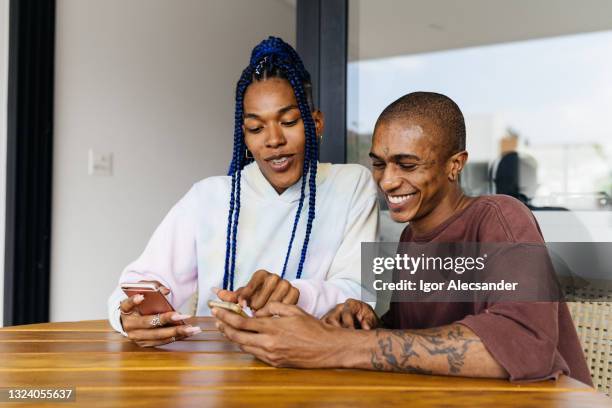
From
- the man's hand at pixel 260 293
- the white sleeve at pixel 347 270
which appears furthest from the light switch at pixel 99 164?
the man's hand at pixel 260 293

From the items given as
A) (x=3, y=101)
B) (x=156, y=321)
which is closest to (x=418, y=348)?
(x=156, y=321)

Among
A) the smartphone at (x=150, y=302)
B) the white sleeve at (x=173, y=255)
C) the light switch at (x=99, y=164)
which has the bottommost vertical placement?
the smartphone at (x=150, y=302)

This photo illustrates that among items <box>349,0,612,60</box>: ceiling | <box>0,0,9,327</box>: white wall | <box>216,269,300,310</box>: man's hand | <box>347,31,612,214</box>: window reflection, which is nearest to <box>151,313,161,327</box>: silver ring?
<box>216,269,300,310</box>: man's hand

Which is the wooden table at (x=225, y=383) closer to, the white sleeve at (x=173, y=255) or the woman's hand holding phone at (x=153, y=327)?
the woman's hand holding phone at (x=153, y=327)

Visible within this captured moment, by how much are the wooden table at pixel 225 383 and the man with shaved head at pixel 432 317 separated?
3cm

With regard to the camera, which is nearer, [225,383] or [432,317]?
[225,383]

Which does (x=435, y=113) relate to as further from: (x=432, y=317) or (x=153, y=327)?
(x=153, y=327)

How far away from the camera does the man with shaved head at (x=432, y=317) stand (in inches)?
42.2

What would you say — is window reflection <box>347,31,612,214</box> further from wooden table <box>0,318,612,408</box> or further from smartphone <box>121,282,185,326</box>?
wooden table <box>0,318,612,408</box>

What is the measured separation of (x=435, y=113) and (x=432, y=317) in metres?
0.42

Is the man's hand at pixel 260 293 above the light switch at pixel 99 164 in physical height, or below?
below

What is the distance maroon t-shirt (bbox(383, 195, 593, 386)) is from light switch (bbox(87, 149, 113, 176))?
2.16m

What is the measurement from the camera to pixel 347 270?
168cm

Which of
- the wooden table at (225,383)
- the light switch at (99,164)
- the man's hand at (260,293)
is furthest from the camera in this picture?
the light switch at (99,164)
